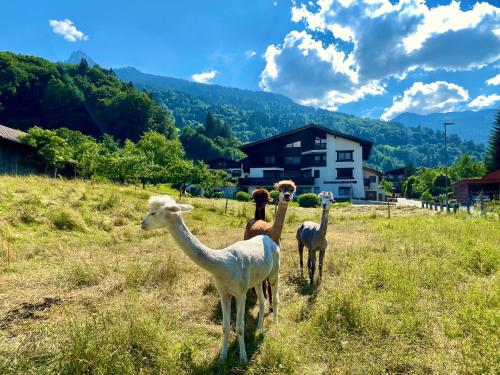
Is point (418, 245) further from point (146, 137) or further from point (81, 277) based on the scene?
point (146, 137)

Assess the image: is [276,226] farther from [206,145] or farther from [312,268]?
[206,145]

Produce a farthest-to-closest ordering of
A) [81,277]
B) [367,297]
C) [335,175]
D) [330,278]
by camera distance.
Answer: [335,175] → [330,278] → [81,277] → [367,297]

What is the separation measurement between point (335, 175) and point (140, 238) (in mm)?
46583

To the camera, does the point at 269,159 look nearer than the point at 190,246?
No

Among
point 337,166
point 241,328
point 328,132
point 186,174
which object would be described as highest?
point 328,132

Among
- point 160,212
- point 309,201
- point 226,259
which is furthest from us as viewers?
point 309,201

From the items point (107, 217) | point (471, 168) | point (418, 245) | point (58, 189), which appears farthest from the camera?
point (471, 168)

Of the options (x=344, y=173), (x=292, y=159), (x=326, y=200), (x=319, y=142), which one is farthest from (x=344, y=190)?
(x=326, y=200)

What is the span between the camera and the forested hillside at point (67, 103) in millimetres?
82250

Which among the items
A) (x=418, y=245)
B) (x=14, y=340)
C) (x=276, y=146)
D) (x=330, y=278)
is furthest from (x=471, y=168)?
(x=14, y=340)

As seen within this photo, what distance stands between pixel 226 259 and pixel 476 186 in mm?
59067

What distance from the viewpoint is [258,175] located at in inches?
2231

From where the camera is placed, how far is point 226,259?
444 cm

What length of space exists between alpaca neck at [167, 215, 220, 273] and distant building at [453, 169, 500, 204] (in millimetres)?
50393
